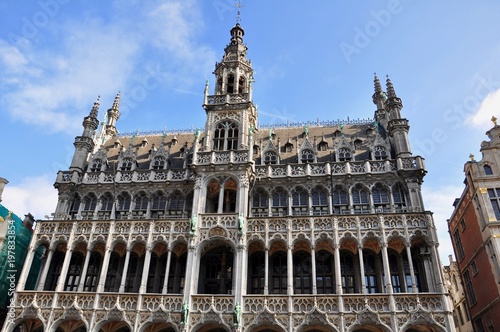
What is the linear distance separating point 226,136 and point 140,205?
32.3 ft

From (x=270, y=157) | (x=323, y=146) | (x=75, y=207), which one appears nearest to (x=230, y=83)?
(x=270, y=157)

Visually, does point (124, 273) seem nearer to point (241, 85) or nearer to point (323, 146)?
point (241, 85)

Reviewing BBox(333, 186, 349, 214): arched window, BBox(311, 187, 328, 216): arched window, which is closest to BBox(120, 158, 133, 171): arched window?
BBox(311, 187, 328, 216): arched window

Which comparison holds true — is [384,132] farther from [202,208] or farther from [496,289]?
[202,208]

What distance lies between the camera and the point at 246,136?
3469 centimetres

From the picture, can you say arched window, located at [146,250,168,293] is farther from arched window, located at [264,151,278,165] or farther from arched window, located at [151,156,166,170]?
arched window, located at [264,151,278,165]

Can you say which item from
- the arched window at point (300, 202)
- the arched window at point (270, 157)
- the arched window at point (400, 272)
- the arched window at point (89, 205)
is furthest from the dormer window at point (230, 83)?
the arched window at point (400, 272)

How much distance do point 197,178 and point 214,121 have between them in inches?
251

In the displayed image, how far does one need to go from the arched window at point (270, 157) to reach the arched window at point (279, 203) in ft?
10.8

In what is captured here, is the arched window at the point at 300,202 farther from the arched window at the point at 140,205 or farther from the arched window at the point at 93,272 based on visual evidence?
the arched window at the point at 93,272

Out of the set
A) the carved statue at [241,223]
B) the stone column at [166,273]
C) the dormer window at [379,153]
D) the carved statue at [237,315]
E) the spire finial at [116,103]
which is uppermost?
the spire finial at [116,103]

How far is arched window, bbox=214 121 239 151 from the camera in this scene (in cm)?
3506

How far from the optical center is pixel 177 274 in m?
31.5

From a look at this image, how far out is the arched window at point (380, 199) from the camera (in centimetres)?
3241
